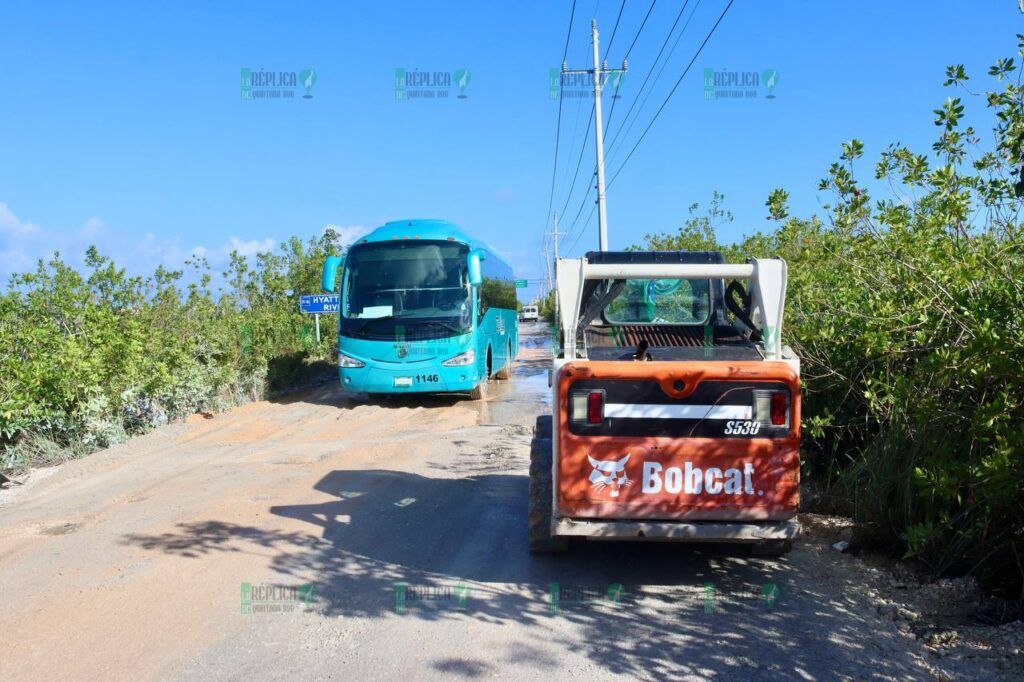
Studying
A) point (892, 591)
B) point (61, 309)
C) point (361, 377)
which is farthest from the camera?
point (361, 377)

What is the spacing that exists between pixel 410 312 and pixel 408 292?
0.40 metres

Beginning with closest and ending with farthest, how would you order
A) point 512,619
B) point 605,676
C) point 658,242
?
point 605,676 < point 512,619 < point 658,242

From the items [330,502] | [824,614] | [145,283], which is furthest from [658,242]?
[824,614]

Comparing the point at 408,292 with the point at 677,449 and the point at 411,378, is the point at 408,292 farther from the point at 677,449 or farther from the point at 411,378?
the point at 677,449

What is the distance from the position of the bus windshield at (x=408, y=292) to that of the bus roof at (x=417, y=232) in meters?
0.13

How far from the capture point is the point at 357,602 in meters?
5.11

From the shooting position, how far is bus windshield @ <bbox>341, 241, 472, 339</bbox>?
14906mm

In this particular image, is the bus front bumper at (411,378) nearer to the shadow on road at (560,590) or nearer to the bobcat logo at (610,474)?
the shadow on road at (560,590)

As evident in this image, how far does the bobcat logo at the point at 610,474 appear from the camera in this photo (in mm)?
5090

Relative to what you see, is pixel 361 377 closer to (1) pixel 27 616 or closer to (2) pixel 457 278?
(2) pixel 457 278

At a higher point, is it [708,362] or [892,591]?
[708,362]

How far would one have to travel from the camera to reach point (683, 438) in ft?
16.6

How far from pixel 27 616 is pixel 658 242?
22335 mm

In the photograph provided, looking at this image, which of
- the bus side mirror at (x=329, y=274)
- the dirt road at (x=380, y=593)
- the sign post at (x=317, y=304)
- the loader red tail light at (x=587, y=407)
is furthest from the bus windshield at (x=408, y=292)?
the loader red tail light at (x=587, y=407)
